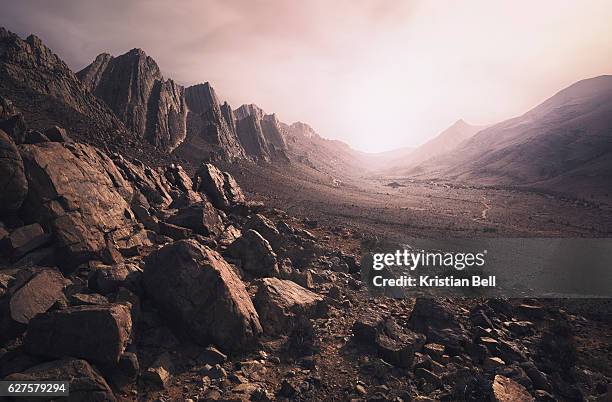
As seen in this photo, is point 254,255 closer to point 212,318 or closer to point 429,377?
point 212,318

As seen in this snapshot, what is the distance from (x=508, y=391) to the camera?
795 centimetres

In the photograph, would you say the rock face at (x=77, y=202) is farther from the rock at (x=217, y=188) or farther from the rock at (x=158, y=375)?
the rock at (x=217, y=188)

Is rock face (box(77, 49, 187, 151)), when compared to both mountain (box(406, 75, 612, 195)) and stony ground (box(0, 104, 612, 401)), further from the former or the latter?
mountain (box(406, 75, 612, 195))

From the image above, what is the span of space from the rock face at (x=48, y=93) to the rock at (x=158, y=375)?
40883 mm

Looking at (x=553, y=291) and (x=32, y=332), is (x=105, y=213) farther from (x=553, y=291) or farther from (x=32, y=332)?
(x=553, y=291)

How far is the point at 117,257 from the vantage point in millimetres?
10625

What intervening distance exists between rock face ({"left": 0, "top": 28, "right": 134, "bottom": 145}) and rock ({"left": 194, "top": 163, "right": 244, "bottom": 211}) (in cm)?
2446

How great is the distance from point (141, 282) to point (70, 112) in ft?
159

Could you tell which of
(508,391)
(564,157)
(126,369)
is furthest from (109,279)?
(564,157)

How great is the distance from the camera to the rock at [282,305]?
9.94m

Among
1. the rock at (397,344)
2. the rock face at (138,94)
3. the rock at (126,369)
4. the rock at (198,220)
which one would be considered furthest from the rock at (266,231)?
the rock face at (138,94)

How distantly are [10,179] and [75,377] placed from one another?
745cm

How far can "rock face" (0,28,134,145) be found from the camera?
3947cm

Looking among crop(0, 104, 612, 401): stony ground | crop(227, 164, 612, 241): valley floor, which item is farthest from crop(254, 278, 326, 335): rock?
crop(227, 164, 612, 241): valley floor
